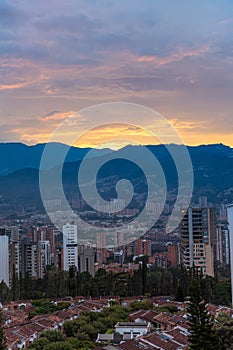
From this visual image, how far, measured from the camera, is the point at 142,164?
2541cm

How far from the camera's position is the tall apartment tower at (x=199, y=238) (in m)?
21.5

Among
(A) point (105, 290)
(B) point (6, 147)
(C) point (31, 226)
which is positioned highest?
(B) point (6, 147)

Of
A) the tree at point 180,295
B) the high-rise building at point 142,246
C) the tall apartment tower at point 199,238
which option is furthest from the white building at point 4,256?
the tree at point 180,295

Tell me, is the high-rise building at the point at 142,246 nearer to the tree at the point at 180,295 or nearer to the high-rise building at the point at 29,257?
the high-rise building at the point at 29,257

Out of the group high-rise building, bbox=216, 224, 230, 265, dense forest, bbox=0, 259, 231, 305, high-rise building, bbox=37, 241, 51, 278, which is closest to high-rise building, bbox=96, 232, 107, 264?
high-rise building, bbox=37, 241, 51, 278

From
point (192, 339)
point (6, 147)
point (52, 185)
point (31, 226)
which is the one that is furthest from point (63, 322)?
point (6, 147)

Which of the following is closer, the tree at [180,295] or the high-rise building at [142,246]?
the tree at [180,295]

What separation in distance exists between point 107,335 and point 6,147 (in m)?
30.3

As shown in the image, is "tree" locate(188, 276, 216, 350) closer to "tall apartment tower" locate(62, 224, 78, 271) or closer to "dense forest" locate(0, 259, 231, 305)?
"dense forest" locate(0, 259, 231, 305)

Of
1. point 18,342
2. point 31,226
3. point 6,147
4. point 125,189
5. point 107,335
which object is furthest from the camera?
point 6,147

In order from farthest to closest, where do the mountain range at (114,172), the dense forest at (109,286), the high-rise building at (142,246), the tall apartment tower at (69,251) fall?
the high-rise building at (142,246), the tall apartment tower at (69,251), the mountain range at (114,172), the dense forest at (109,286)

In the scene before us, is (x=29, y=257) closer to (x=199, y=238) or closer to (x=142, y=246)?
(x=142, y=246)

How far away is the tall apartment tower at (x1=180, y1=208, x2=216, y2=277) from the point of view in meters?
21.5

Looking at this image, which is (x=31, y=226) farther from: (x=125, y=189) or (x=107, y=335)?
(x=107, y=335)
